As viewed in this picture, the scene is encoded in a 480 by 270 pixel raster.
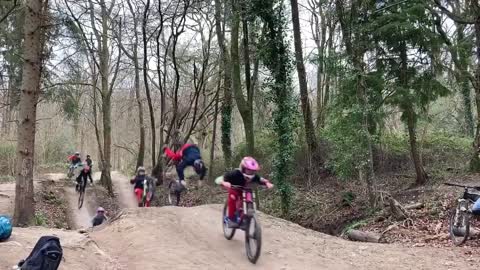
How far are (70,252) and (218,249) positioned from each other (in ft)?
7.45

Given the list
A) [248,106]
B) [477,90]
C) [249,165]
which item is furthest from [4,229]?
[248,106]

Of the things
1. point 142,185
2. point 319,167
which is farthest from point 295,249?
point 319,167

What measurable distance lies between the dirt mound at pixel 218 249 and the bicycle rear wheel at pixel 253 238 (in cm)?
15

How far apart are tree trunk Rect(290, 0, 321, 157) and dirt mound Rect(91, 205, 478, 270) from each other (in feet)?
37.2

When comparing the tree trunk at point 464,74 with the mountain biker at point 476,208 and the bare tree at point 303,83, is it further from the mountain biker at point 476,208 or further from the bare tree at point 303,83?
the mountain biker at point 476,208

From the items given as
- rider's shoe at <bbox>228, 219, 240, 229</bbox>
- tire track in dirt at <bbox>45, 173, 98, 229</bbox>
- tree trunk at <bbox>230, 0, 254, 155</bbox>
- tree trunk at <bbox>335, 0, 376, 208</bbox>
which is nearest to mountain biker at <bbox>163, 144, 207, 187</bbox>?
rider's shoe at <bbox>228, 219, 240, 229</bbox>

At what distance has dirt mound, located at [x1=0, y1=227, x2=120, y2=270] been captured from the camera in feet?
20.1

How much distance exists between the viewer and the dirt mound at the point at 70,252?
20.1 feet

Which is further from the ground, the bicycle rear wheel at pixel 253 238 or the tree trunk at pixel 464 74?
the tree trunk at pixel 464 74

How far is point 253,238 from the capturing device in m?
7.19

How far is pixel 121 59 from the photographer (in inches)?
1121

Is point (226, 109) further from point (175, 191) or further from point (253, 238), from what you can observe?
point (253, 238)

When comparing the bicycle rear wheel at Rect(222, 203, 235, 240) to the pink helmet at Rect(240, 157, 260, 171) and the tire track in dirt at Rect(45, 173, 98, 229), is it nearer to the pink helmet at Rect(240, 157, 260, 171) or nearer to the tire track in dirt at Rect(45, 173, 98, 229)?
the pink helmet at Rect(240, 157, 260, 171)

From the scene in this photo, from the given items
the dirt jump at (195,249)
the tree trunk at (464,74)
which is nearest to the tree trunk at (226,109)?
the tree trunk at (464,74)
